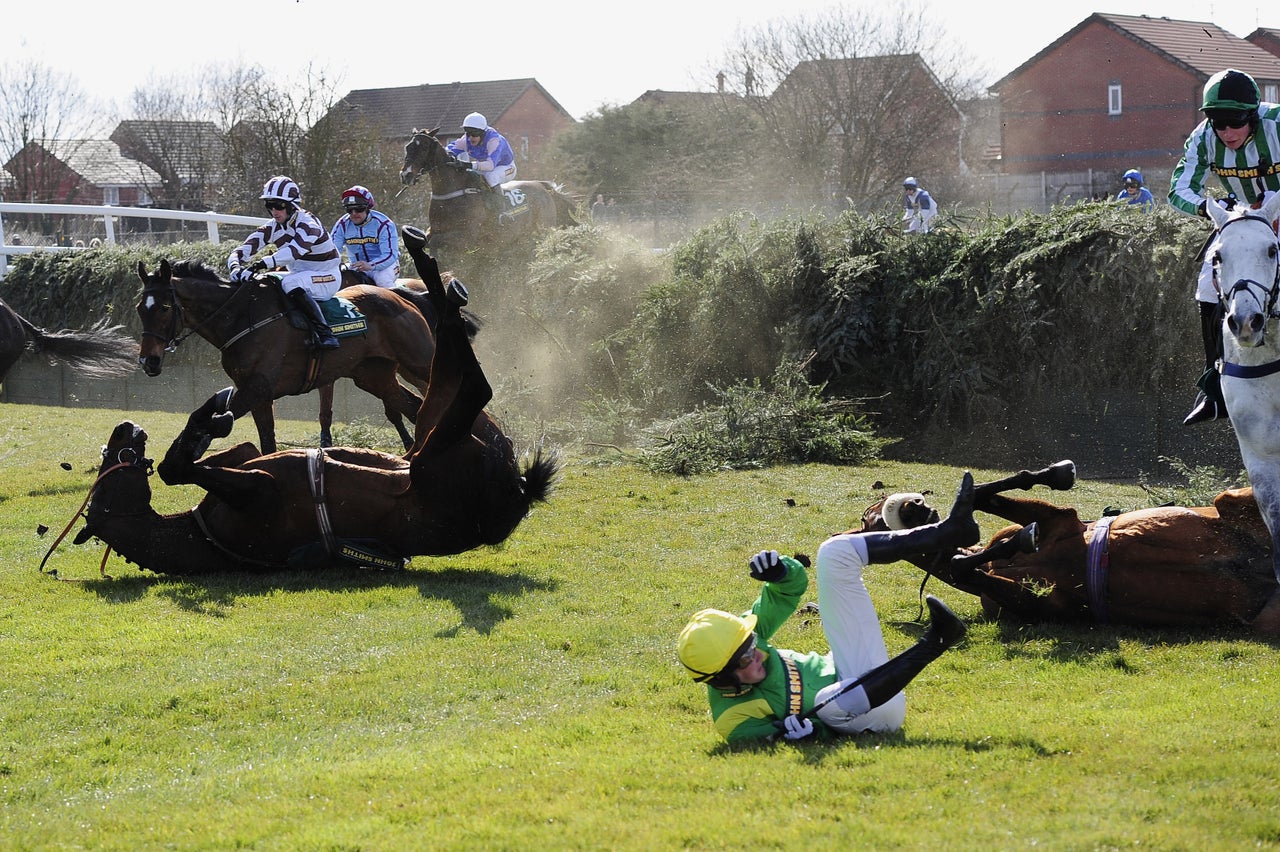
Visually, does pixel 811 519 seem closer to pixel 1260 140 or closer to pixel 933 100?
pixel 1260 140

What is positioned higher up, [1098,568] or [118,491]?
[118,491]

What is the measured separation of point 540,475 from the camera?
8.44 m

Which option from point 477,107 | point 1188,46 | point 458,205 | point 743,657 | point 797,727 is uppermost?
point 477,107

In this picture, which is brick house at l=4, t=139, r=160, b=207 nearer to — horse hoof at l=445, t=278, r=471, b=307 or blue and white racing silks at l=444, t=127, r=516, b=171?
blue and white racing silks at l=444, t=127, r=516, b=171

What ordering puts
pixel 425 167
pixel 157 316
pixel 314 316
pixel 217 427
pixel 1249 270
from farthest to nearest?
1. pixel 425 167
2. pixel 314 316
3. pixel 157 316
4. pixel 217 427
5. pixel 1249 270

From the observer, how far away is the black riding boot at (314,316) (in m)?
12.9

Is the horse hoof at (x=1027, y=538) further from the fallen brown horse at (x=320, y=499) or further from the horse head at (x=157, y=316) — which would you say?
the horse head at (x=157, y=316)

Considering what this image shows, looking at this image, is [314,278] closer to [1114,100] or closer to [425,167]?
[425,167]

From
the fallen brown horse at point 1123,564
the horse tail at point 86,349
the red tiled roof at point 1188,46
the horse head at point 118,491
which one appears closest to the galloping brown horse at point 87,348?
the horse tail at point 86,349

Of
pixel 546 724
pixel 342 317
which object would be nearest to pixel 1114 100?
pixel 342 317

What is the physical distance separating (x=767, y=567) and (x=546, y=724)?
50.7 inches

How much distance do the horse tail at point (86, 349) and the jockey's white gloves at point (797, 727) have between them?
459 inches

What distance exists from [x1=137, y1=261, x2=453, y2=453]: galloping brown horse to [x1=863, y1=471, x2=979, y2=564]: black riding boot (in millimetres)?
8305

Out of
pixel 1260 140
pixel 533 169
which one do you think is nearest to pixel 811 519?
pixel 1260 140
